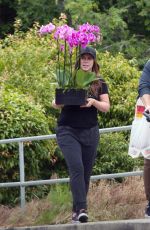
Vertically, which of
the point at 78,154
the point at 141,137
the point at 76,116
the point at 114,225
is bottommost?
the point at 114,225

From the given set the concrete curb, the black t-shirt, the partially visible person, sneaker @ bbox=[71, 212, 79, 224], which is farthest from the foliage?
the concrete curb

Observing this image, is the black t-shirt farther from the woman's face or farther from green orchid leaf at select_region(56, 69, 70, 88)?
the woman's face

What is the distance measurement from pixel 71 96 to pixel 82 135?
382mm

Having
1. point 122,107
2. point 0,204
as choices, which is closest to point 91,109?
point 0,204

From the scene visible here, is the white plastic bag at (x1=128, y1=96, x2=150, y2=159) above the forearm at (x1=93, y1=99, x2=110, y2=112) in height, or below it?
below

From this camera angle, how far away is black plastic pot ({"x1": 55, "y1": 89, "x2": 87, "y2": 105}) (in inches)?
285

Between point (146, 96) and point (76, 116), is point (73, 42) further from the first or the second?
point (146, 96)

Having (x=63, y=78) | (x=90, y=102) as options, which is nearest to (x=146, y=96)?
(x=90, y=102)

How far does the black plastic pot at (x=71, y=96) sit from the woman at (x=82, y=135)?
0.30 ft

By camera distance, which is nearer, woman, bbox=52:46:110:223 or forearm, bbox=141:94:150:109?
forearm, bbox=141:94:150:109

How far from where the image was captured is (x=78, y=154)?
24.1ft

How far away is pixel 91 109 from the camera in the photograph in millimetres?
7438

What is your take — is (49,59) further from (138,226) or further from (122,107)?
(138,226)

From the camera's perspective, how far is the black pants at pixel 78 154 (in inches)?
286
